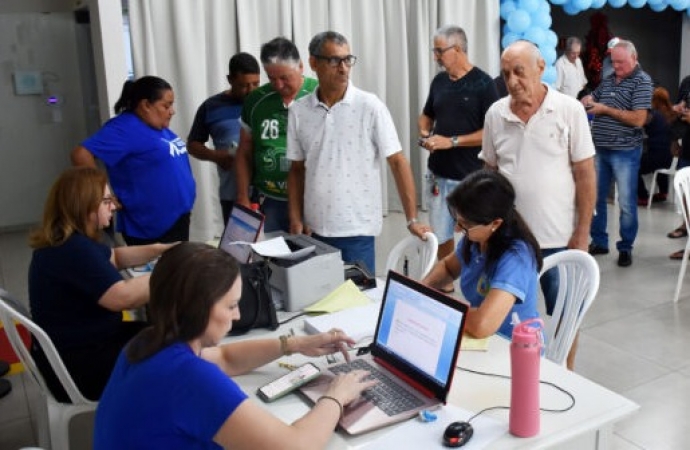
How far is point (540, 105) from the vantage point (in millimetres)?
2707

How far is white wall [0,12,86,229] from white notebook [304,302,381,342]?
5.17 metres

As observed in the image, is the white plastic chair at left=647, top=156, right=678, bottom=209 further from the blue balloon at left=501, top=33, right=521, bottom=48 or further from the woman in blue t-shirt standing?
the woman in blue t-shirt standing

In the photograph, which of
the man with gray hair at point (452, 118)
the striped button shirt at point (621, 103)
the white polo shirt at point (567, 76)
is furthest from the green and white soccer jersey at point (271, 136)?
the white polo shirt at point (567, 76)

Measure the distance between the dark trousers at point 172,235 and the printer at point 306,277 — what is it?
3.87ft

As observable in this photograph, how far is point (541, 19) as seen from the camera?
20.4ft

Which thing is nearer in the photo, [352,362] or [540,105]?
[352,362]

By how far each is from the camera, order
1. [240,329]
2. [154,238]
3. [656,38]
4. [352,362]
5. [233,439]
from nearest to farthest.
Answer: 1. [233,439]
2. [352,362]
3. [240,329]
4. [154,238]
5. [656,38]

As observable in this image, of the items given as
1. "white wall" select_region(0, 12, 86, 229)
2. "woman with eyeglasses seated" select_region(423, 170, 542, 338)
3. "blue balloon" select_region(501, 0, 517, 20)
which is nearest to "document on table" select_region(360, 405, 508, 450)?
"woman with eyeglasses seated" select_region(423, 170, 542, 338)

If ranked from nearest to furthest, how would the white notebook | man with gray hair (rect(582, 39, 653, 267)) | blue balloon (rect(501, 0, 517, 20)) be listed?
the white notebook < man with gray hair (rect(582, 39, 653, 267)) < blue balloon (rect(501, 0, 517, 20))

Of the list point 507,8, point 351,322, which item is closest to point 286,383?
point 351,322

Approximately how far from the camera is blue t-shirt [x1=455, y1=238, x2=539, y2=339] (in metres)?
1.93

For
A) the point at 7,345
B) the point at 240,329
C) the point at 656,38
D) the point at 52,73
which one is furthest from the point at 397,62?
the point at 656,38

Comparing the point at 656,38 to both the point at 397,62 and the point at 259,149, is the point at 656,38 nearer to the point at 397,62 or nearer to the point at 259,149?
the point at 397,62

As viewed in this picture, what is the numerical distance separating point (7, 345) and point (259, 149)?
159 cm
